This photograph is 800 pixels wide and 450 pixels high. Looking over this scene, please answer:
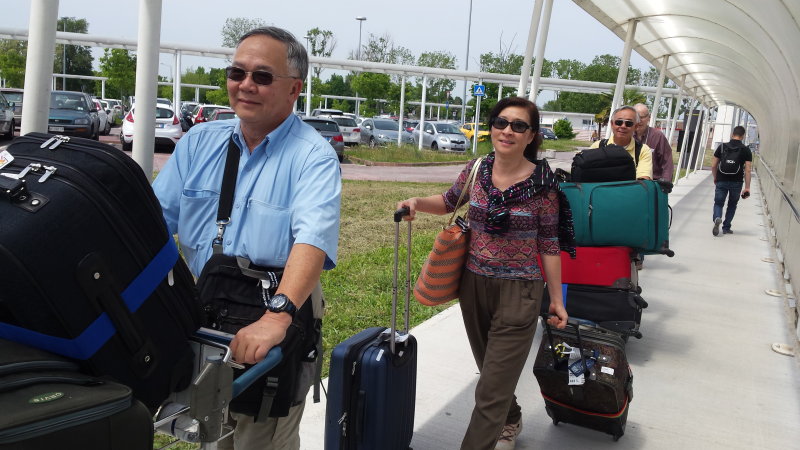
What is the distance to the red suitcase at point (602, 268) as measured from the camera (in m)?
4.95

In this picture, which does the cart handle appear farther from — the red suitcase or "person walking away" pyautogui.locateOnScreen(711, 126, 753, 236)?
"person walking away" pyautogui.locateOnScreen(711, 126, 753, 236)

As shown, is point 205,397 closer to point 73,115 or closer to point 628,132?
point 628,132

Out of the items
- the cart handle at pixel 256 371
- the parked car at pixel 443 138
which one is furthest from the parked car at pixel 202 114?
the cart handle at pixel 256 371

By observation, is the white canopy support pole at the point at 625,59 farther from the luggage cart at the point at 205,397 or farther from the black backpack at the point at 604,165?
the luggage cart at the point at 205,397

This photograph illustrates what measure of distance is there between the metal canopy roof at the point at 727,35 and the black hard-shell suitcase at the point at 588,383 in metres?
4.79

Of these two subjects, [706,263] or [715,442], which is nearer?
[715,442]

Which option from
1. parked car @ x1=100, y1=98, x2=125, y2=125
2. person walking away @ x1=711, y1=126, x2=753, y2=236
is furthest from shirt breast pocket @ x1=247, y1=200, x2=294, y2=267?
parked car @ x1=100, y1=98, x2=125, y2=125

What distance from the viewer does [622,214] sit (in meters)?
4.79

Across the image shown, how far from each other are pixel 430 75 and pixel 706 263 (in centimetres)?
2119

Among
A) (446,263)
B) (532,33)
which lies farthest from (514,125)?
(532,33)

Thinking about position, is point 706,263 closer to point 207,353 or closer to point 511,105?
point 511,105

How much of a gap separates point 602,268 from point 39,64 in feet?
12.6

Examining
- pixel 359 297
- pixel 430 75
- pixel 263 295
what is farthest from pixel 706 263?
pixel 430 75

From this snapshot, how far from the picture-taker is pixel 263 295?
2082mm
